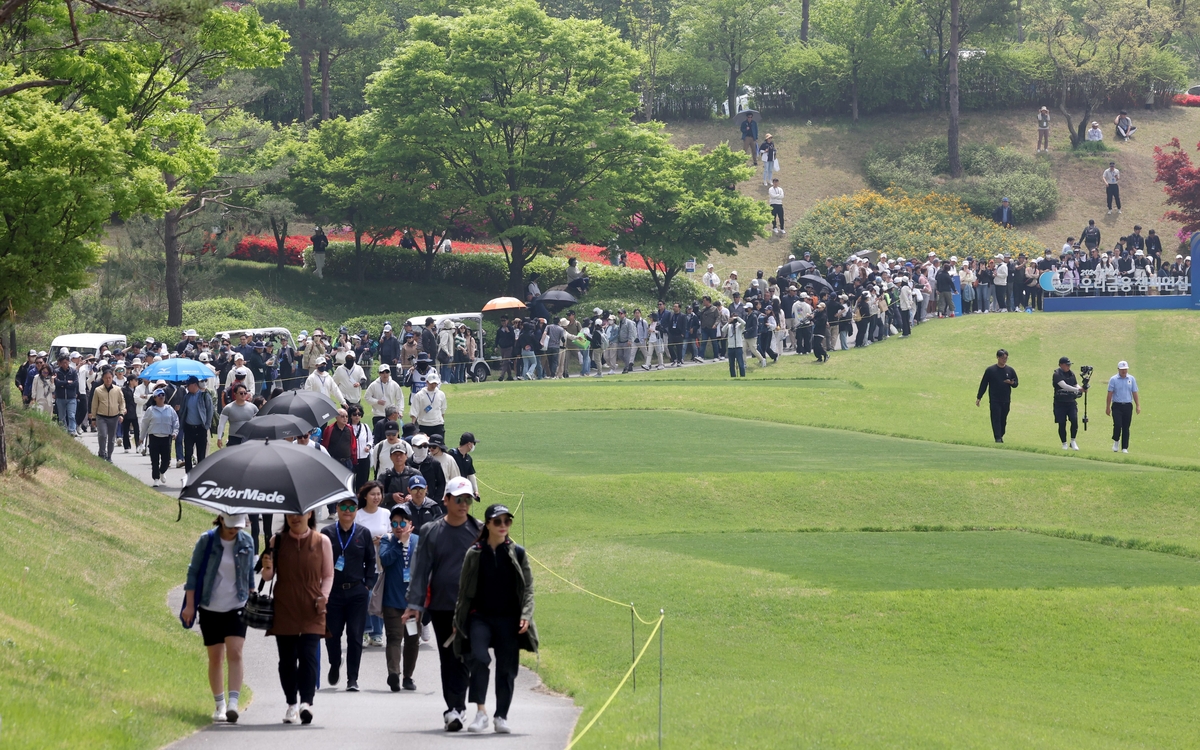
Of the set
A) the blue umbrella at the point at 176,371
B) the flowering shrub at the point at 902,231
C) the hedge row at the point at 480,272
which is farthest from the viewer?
the flowering shrub at the point at 902,231

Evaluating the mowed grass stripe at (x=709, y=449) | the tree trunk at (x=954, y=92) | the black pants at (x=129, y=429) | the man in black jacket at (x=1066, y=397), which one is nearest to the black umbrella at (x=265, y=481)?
the mowed grass stripe at (x=709, y=449)

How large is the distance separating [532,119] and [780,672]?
3764 cm

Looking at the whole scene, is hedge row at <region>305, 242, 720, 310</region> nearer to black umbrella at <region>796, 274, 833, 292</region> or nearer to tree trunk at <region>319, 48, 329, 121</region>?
black umbrella at <region>796, 274, 833, 292</region>

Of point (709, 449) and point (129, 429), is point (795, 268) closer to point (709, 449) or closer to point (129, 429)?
point (709, 449)

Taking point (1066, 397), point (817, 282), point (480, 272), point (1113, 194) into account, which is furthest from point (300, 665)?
point (1113, 194)

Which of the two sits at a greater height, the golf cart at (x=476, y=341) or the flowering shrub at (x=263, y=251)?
the flowering shrub at (x=263, y=251)

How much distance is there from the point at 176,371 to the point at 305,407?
5386 millimetres

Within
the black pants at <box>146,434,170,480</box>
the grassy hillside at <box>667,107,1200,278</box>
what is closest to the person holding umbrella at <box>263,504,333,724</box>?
the black pants at <box>146,434,170,480</box>

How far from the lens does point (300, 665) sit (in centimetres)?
1005

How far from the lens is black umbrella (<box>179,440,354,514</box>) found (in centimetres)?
1046

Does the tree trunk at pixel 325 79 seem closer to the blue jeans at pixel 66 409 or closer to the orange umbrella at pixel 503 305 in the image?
the orange umbrella at pixel 503 305

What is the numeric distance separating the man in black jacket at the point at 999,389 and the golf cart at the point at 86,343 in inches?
857

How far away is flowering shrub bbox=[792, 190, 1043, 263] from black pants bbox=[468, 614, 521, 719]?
46955mm

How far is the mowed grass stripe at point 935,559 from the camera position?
51.7ft
